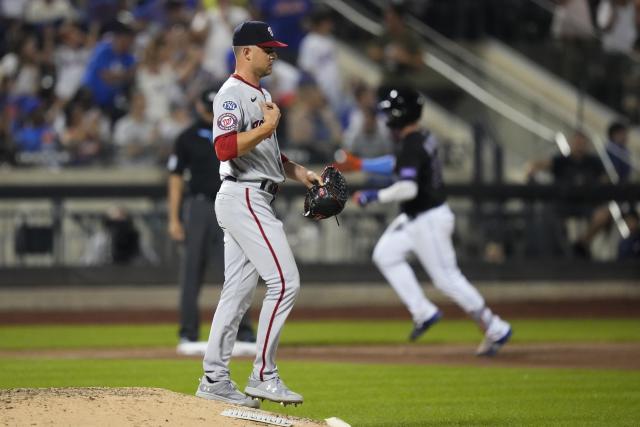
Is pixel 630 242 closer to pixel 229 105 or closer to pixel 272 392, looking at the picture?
pixel 272 392

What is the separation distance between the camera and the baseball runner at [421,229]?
1214 centimetres

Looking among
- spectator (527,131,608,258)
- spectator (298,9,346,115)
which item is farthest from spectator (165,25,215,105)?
spectator (527,131,608,258)

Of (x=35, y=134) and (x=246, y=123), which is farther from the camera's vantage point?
Answer: (x=35, y=134)

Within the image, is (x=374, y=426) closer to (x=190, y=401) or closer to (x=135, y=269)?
(x=190, y=401)

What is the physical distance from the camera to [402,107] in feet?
40.7

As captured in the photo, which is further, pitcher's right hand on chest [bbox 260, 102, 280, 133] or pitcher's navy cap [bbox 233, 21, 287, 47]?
pitcher's navy cap [bbox 233, 21, 287, 47]

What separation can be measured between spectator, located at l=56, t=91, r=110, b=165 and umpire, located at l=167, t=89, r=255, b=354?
6.35 metres

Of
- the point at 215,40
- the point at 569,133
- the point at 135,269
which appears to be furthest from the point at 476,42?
the point at 135,269

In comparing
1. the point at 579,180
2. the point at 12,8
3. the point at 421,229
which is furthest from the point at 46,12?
the point at 421,229

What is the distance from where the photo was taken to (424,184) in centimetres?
1236

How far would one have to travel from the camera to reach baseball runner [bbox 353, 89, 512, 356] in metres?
12.1

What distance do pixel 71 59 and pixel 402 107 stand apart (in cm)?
972

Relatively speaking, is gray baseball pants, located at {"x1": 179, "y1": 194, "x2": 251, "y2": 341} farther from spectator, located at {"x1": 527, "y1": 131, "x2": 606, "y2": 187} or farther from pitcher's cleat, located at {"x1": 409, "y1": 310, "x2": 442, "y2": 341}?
spectator, located at {"x1": 527, "y1": 131, "x2": 606, "y2": 187}

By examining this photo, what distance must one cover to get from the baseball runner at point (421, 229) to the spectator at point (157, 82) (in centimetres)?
771
